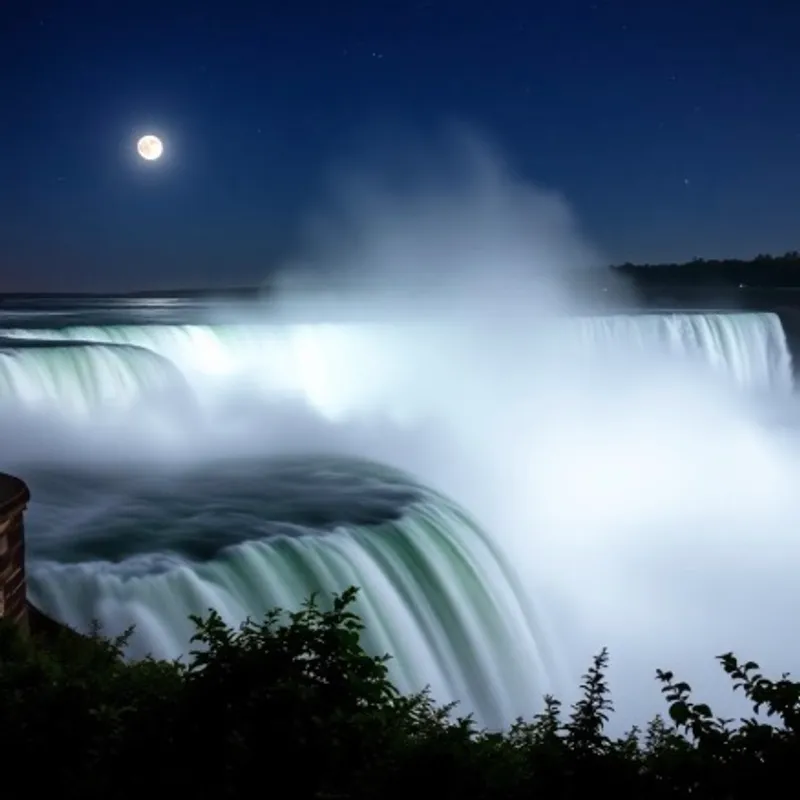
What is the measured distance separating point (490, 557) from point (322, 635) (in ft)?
20.9

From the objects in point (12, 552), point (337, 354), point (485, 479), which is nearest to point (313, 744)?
point (12, 552)

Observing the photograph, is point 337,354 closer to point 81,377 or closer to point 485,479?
point 485,479

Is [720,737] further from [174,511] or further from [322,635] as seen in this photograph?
[174,511]

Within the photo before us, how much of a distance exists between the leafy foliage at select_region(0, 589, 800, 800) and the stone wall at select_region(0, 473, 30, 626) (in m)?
1.65

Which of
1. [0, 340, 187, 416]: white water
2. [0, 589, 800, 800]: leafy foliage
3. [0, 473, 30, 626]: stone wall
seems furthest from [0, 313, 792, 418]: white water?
[0, 589, 800, 800]: leafy foliage

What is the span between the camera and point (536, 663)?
917 cm

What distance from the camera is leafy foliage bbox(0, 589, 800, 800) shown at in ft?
10.3

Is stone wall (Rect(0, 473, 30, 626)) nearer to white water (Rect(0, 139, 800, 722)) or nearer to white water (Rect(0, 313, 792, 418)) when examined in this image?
white water (Rect(0, 139, 800, 722))

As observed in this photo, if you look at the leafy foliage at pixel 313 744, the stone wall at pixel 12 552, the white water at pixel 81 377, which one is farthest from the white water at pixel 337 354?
the leafy foliage at pixel 313 744

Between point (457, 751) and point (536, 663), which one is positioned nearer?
point (457, 751)

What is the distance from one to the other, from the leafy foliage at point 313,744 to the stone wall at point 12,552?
1.65m

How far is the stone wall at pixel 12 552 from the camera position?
204 inches

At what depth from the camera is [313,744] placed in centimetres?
320

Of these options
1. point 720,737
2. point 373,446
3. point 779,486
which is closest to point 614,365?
point 779,486
